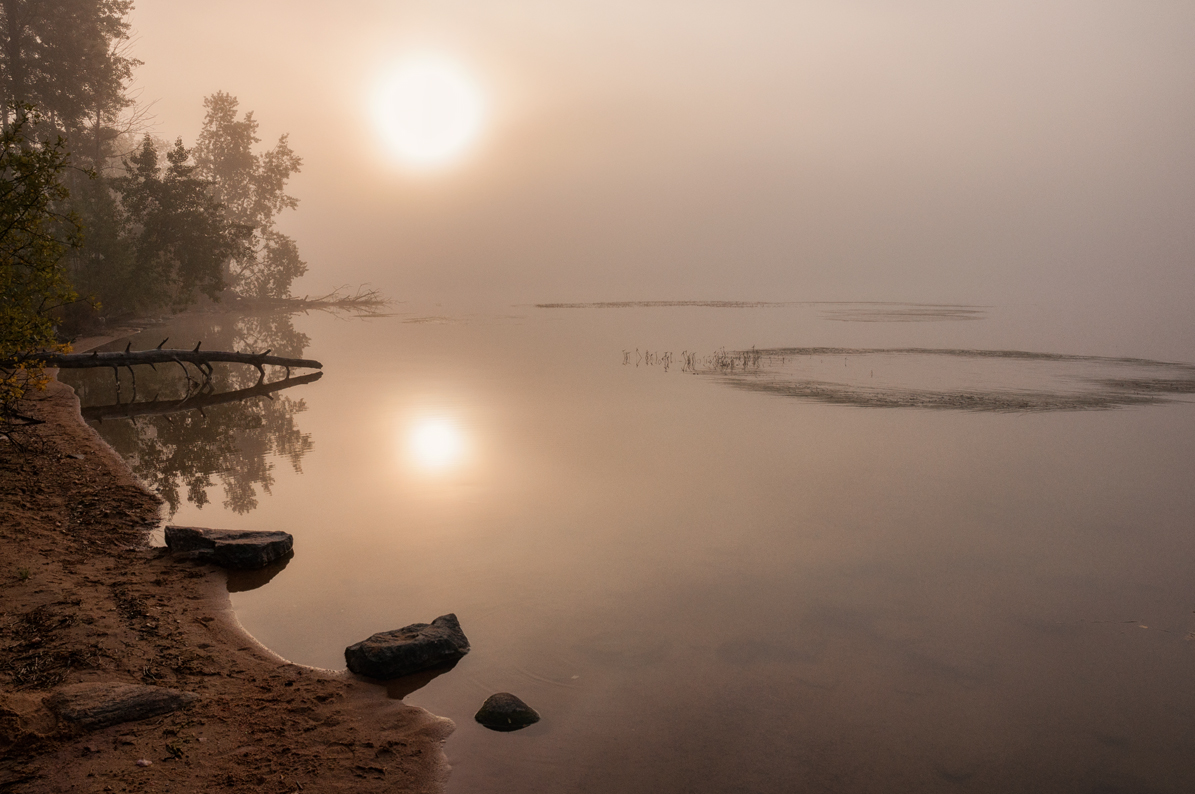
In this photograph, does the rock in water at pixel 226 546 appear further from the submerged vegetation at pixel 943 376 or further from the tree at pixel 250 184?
the tree at pixel 250 184

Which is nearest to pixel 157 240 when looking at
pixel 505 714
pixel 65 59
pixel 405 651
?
pixel 65 59

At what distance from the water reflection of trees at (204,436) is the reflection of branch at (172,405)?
460 mm

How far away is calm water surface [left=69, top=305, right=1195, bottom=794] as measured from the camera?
8.28m

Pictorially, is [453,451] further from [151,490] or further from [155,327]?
[155,327]

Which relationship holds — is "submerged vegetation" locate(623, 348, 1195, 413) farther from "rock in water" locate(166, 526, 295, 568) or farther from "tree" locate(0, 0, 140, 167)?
"tree" locate(0, 0, 140, 167)

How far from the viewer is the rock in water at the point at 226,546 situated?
40.5ft

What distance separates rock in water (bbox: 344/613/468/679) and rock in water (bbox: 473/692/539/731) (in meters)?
1.24

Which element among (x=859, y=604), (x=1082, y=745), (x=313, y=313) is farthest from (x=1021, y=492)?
(x=313, y=313)

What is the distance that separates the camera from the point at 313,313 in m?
81.4

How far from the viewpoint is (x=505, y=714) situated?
27.5ft

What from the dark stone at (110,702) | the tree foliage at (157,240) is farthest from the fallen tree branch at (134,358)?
the tree foliage at (157,240)

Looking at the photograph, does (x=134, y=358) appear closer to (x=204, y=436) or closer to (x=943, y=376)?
(x=204, y=436)

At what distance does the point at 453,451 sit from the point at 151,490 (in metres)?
7.43

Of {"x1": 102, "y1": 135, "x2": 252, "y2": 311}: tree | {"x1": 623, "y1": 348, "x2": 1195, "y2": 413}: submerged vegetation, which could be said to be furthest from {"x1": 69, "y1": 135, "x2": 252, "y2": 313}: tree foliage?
{"x1": 623, "y1": 348, "x2": 1195, "y2": 413}: submerged vegetation
